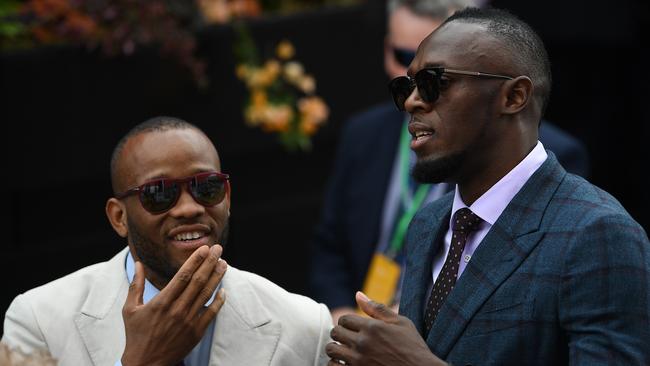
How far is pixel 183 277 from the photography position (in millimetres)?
3297

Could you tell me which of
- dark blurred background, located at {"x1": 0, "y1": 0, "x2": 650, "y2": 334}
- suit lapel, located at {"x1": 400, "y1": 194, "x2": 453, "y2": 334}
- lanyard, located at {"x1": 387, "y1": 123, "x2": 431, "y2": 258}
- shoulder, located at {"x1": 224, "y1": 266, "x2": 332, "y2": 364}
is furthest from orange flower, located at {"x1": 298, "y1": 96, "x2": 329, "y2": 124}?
suit lapel, located at {"x1": 400, "y1": 194, "x2": 453, "y2": 334}

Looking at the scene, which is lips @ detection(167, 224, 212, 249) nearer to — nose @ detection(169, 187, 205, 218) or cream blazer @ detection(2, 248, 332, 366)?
nose @ detection(169, 187, 205, 218)

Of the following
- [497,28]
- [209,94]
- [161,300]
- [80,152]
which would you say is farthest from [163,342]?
[209,94]

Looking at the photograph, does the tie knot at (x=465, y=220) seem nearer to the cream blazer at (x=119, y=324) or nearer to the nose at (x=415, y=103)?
the nose at (x=415, y=103)

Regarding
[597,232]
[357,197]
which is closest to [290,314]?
[597,232]

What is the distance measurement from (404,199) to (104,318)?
2.19 m

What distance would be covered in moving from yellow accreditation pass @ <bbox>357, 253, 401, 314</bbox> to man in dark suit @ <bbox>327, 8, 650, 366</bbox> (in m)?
1.70

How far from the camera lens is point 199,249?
3324 millimetres

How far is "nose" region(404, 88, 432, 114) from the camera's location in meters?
3.36

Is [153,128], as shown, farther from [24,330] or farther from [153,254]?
[24,330]

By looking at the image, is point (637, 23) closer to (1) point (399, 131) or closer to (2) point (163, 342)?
(1) point (399, 131)

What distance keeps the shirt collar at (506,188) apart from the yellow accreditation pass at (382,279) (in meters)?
1.91

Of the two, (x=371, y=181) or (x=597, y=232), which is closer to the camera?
(x=597, y=232)

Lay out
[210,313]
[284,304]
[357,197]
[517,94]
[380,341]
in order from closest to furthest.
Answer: [380,341] < [517,94] < [210,313] < [284,304] < [357,197]
